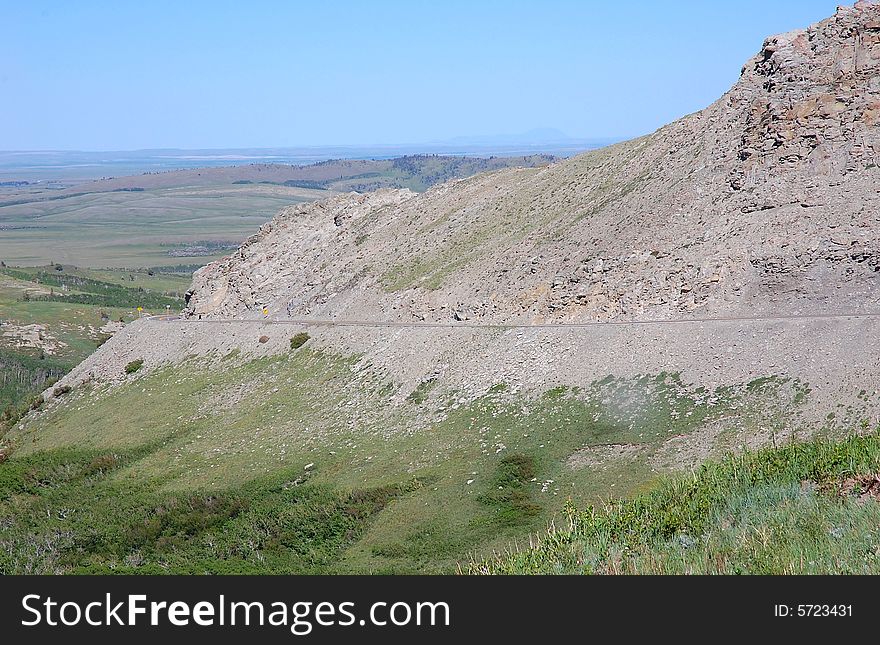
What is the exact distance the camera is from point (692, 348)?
46.1 m

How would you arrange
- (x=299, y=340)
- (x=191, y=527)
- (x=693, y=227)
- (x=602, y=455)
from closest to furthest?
(x=602, y=455) → (x=191, y=527) → (x=693, y=227) → (x=299, y=340)

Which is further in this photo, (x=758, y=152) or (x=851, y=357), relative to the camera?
(x=758, y=152)

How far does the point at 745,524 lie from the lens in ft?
79.6

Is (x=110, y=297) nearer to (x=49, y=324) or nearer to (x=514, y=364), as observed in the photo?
(x=49, y=324)

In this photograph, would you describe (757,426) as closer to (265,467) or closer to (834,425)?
(834,425)

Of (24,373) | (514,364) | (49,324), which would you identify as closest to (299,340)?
(514,364)

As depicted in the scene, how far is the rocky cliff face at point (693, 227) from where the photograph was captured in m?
50.8

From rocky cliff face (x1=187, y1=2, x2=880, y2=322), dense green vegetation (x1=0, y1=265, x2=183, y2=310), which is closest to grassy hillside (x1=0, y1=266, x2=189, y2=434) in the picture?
dense green vegetation (x1=0, y1=265, x2=183, y2=310)

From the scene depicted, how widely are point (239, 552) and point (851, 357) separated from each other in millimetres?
28393

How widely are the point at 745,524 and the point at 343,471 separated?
2572 cm

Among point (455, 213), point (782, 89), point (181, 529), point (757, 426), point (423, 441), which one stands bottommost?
point (181, 529)

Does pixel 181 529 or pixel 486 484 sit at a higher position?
pixel 486 484

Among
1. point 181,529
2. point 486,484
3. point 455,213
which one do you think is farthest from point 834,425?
point 455,213

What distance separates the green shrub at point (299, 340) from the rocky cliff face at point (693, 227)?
4.87 m
